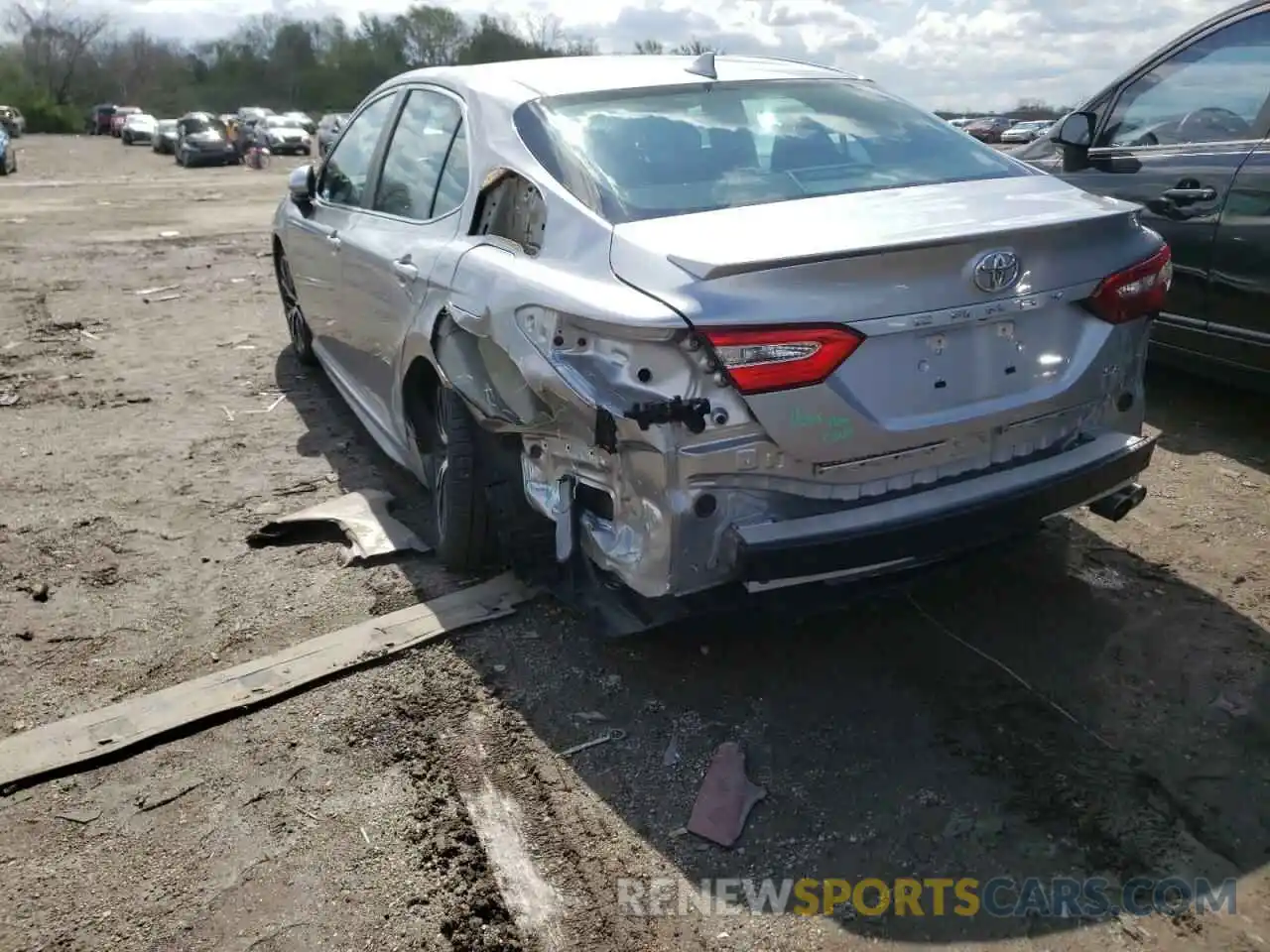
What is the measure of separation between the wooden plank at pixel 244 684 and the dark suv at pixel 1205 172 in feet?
10.2

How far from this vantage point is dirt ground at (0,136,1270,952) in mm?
2426

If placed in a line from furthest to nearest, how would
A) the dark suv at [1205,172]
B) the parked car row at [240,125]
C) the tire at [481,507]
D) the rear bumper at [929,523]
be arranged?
the parked car row at [240,125]
the dark suv at [1205,172]
the tire at [481,507]
the rear bumper at [929,523]

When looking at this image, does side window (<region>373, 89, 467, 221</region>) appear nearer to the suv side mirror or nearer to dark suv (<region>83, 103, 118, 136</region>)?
the suv side mirror

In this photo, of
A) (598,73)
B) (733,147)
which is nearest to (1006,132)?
(598,73)

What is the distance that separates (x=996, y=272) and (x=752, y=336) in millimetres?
715

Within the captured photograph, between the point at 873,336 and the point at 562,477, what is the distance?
2.98ft

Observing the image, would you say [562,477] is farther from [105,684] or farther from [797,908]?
[105,684]

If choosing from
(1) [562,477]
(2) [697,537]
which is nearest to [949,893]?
(2) [697,537]

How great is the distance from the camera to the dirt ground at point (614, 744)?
95.5 inches

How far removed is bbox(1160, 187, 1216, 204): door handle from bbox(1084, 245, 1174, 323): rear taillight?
1.71 meters

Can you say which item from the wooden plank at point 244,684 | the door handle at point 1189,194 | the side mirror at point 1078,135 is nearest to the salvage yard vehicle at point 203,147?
the side mirror at point 1078,135

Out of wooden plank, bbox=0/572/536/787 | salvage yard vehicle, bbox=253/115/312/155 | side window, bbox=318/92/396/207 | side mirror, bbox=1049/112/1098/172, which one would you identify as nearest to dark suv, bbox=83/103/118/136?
salvage yard vehicle, bbox=253/115/312/155

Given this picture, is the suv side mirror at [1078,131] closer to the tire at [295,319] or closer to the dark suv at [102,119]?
the tire at [295,319]

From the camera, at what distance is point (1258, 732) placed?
9.34ft
